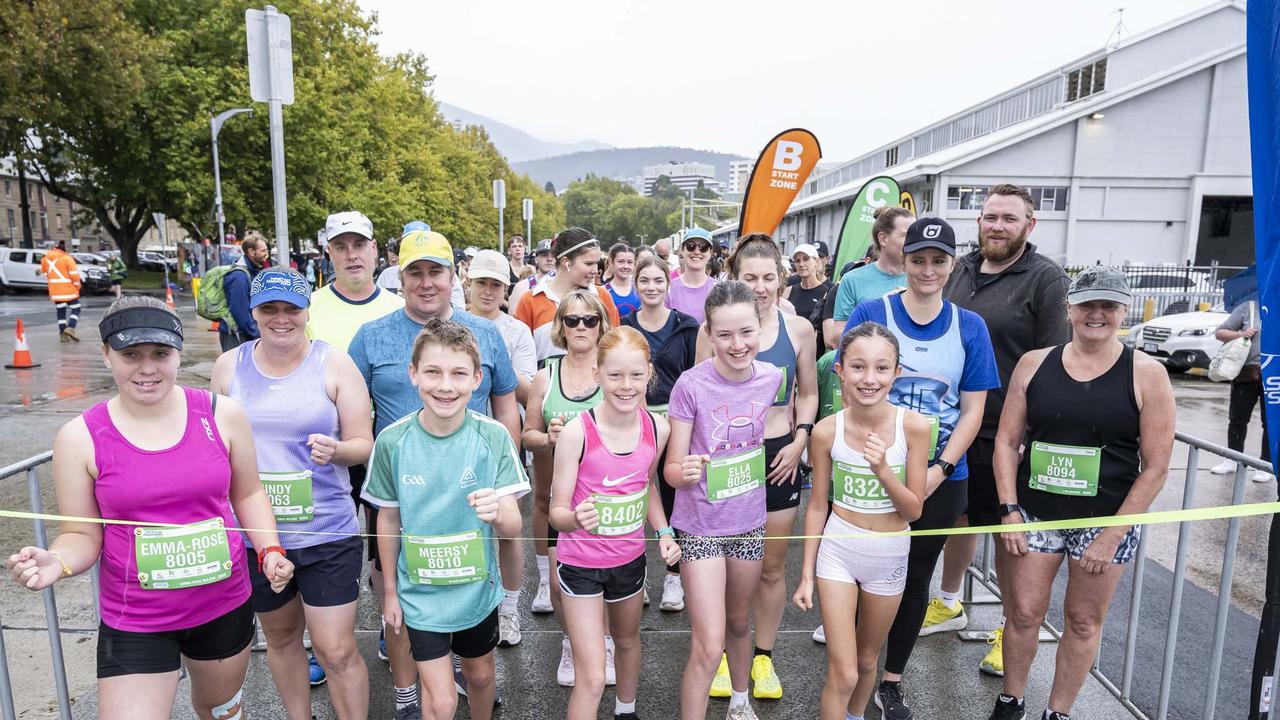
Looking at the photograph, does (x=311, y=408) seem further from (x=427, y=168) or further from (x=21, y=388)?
(x=427, y=168)

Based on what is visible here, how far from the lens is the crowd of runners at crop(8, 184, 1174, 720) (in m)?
2.47

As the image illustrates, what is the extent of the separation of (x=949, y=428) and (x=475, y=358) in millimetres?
2102

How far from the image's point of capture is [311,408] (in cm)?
298

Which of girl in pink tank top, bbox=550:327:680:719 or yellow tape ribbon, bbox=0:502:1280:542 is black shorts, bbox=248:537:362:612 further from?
girl in pink tank top, bbox=550:327:680:719

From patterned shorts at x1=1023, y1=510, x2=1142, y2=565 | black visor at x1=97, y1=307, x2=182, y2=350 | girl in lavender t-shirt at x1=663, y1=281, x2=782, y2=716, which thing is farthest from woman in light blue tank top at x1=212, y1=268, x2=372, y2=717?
patterned shorts at x1=1023, y1=510, x2=1142, y2=565

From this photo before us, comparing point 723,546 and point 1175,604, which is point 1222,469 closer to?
point 1175,604

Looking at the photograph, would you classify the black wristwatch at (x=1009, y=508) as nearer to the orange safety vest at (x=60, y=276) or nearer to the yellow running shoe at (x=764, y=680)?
the yellow running shoe at (x=764, y=680)

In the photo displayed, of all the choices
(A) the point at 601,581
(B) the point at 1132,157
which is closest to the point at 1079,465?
(A) the point at 601,581

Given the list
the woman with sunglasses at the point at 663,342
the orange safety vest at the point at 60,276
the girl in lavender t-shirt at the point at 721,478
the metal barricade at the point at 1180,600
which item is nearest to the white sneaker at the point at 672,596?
the woman with sunglasses at the point at 663,342

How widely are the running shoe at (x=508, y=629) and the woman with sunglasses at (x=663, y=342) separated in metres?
0.90

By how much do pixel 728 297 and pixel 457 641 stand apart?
1741 mm

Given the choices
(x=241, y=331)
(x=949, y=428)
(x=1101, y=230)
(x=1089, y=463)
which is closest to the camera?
(x=1089, y=463)

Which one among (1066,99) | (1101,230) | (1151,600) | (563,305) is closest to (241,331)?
(563,305)

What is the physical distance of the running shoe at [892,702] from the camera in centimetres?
335
